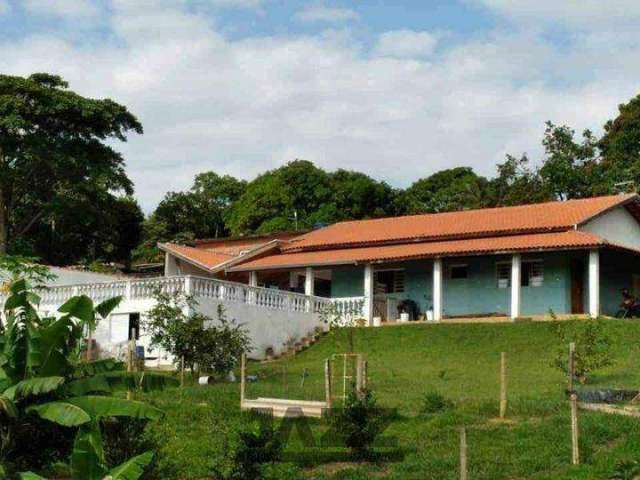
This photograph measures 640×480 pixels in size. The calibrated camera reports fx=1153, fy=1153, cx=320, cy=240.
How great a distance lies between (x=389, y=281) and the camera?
1522 inches

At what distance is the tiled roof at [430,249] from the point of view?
3328cm

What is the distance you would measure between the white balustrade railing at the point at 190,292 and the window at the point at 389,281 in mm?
3947

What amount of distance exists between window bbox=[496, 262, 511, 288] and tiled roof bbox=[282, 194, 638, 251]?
42.4 inches

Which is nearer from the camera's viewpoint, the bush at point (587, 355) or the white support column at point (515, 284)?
the bush at point (587, 355)

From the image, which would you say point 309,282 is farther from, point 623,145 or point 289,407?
point 623,145

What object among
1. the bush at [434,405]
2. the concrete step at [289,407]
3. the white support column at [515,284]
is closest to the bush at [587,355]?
the bush at [434,405]

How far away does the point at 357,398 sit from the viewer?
18109mm

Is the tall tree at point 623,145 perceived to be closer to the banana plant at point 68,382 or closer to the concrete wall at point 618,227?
the concrete wall at point 618,227

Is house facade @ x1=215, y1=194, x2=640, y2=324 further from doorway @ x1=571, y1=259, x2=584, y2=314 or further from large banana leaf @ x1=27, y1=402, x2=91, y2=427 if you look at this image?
large banana leaf @ x1=27, y1=402, x2=91, y2=427

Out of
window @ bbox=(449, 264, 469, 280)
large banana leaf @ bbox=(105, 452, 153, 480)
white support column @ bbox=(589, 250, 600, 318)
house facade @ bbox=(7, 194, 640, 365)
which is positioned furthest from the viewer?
window @ bbox=(449, 264, 469, 280)

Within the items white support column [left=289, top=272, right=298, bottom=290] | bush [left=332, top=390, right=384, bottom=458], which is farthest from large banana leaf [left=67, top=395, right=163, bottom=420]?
white support column [left=289, top=272, right=298, bottom=290]

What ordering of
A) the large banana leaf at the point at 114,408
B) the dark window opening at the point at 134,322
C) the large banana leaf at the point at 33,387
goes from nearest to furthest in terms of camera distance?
the large banana leaf at the point at 114,408, the large banana leaf at the point at 33,387, the dark window opening at the point at 134,322

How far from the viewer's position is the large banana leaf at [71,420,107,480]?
13.1m

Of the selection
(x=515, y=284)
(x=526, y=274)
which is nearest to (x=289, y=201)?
(x=526, y=274)
